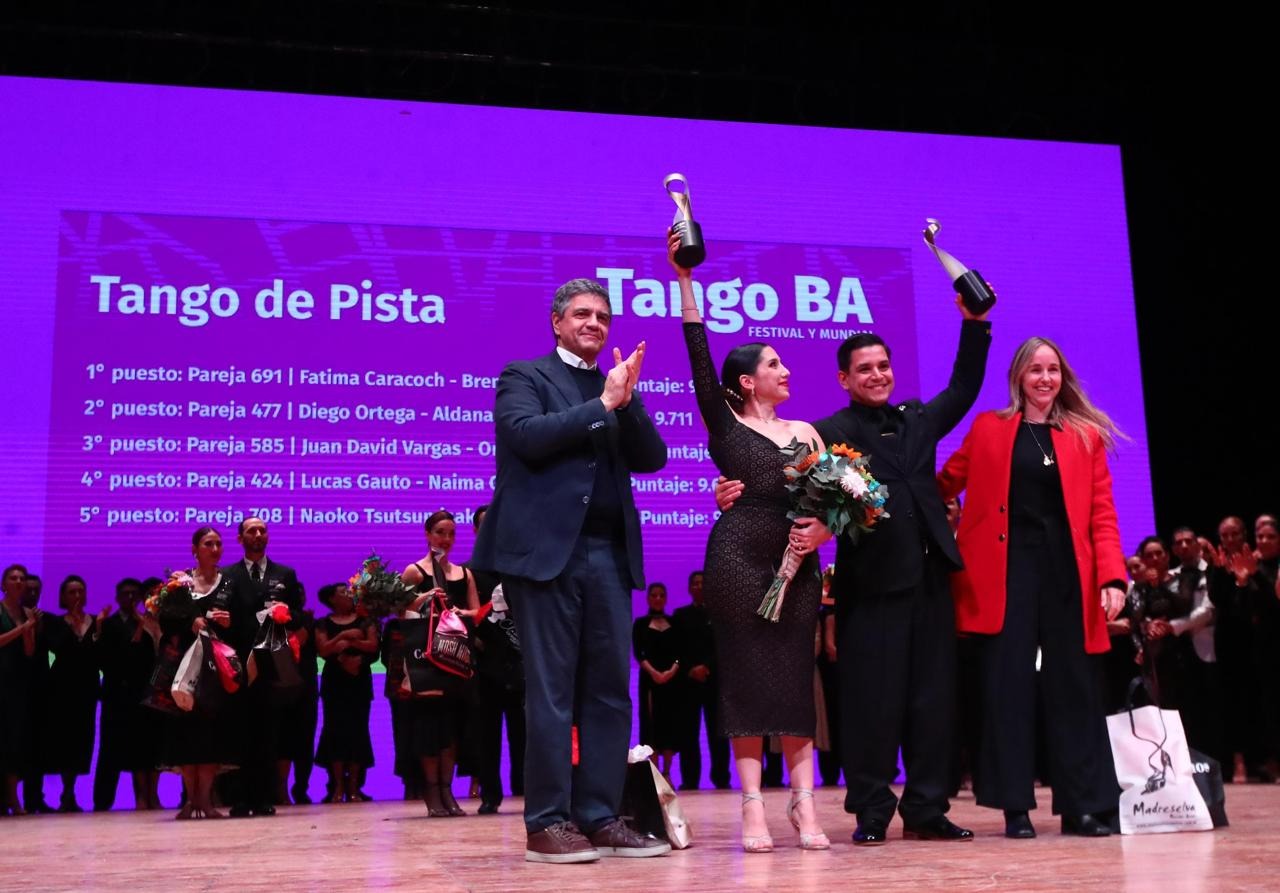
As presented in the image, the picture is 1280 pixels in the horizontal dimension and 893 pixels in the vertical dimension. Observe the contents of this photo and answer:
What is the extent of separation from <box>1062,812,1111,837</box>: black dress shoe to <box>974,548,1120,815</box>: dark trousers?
20 millimetres

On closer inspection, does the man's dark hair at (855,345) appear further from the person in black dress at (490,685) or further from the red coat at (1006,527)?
the person in black dress at (490,685)

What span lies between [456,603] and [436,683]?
41 cm

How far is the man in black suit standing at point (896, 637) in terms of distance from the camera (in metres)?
3.63

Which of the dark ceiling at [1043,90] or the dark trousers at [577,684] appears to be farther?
the dark ceiling at [1043,90]

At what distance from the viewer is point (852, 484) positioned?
342cm

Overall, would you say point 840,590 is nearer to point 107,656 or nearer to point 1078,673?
point 1078,673

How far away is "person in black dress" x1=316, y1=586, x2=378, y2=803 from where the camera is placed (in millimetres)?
7707

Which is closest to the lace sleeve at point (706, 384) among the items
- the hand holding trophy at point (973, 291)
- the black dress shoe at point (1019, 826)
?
the hand holding trophy at point (973, 291)

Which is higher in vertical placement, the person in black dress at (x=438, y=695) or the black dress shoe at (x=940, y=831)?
the person in black dress at (x=438, y=695)

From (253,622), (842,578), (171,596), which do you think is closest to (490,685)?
(253,622)

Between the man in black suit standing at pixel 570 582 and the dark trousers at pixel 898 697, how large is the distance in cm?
64

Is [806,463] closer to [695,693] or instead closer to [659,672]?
[659,672]

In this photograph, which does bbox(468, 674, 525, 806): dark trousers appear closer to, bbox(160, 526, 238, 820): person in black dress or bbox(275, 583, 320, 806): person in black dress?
bbox(160, 526, 238, 820): person in black dress

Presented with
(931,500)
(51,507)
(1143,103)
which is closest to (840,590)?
(931,500)
